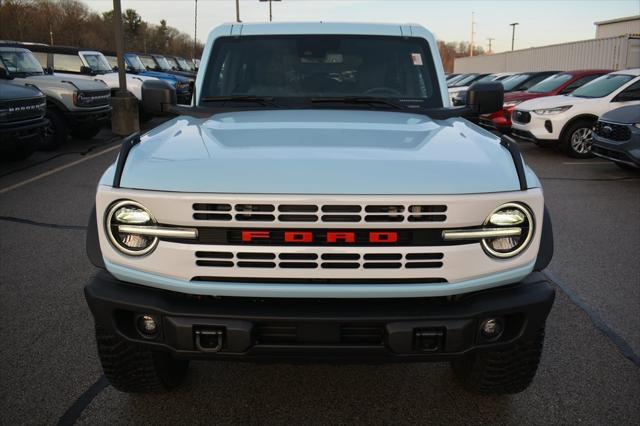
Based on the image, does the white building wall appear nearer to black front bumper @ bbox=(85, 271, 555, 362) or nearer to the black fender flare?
the black fender flare

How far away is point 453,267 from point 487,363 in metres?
0.68

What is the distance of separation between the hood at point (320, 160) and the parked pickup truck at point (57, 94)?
9423 mm

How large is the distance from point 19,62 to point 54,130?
4.49 feet

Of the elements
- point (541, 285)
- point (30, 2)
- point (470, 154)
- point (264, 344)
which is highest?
point (30, 2)

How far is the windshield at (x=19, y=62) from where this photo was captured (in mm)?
10859

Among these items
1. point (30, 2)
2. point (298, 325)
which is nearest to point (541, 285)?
point (298, 325)

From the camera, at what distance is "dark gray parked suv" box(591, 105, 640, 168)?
8.65 meters

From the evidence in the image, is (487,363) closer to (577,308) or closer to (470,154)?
(470,154)

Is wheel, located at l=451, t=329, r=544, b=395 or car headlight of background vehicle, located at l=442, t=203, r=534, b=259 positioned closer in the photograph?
car headlight of background vehicle, located at l=442, t=203, r=534, b=259

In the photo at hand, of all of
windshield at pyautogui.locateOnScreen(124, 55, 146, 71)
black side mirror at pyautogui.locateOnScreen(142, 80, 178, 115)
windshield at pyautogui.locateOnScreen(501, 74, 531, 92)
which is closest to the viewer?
black side mirror at pyautogui.locateOnScreen(142, 80, 178, 115)

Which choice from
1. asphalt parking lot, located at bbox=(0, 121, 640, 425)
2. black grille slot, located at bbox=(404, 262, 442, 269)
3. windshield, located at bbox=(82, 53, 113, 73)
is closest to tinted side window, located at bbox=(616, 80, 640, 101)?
asphalt parking lot, located at bbox=(0, 121, 640, 425)

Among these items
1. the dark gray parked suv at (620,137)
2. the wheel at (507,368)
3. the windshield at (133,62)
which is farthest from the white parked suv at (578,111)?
the windshield at (133,62)

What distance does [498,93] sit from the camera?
146 inches

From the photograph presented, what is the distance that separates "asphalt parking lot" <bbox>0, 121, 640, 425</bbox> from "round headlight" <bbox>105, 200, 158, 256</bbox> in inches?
36.0
